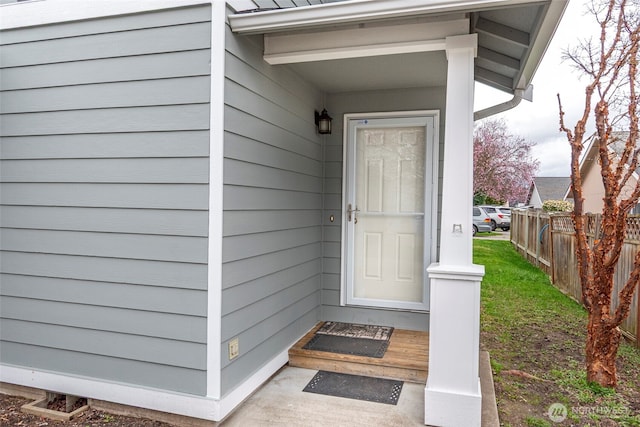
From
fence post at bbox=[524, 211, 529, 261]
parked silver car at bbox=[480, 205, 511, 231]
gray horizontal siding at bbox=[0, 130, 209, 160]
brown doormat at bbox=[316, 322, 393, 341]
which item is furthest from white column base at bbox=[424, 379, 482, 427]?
parked silver car at bbox=[480, 205, 511, 231]

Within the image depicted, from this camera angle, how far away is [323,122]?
3.85 m

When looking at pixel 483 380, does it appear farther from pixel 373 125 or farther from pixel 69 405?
pixel 69 405

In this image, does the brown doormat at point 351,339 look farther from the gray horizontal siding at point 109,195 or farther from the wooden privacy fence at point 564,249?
the wooden privacy fence at point 564,249

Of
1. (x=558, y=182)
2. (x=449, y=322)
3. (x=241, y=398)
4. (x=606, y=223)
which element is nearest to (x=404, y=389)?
(x=449, y=322)

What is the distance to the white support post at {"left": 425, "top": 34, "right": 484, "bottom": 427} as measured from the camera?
2.40 metres

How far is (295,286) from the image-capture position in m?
3.47

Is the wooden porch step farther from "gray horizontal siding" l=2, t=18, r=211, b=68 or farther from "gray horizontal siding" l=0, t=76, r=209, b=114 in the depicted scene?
"gray horizontal siding" l=2, t=18, r=211, b=68

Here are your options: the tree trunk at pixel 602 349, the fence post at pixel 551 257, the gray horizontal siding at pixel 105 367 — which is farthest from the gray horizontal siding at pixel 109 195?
the fence post at pixel 551 257

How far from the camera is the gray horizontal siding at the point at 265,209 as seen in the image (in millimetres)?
2496

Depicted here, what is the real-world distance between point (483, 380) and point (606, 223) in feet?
4.58

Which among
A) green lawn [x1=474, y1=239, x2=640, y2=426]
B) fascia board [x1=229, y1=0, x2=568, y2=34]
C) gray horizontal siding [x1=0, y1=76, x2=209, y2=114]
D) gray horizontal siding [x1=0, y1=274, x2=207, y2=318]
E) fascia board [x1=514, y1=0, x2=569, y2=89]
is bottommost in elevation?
green lawn [x1=474, y1=239, x2=640, y2=426]

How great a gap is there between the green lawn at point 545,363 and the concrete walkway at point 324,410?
26 cm

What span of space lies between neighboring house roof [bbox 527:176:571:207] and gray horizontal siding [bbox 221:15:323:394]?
2499 centimetres

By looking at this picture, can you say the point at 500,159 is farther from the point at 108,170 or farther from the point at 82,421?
the point at 82,421
